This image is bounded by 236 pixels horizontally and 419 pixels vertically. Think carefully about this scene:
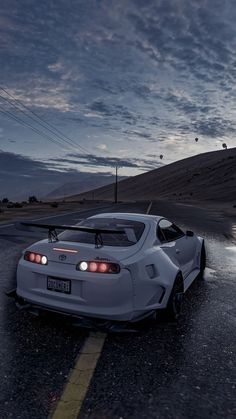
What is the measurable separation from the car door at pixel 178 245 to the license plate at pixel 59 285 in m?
1.51

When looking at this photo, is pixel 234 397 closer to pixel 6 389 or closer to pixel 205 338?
pixel 205 338

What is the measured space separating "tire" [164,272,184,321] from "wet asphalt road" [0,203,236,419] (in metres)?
0.13

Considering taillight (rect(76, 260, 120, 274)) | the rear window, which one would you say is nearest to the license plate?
taillight (rect(76, 260, 120, 274))

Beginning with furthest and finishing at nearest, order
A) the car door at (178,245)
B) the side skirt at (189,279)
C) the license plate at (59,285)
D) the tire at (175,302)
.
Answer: the side skirt at (189,279) → the car door at (178,245) → the tire at (175,302) → the license plate at (59,285)

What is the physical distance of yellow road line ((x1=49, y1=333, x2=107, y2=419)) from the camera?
2.81 meters

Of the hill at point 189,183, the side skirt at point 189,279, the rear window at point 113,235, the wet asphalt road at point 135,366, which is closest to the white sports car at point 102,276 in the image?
the rear window at point 113,235

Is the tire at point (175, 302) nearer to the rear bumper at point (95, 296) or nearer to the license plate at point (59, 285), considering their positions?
the rear bumper at point (95, 296)

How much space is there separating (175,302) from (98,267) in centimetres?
130

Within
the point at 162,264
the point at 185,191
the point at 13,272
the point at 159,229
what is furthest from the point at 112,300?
the point at 185,191

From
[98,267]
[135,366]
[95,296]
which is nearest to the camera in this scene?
[135,366]

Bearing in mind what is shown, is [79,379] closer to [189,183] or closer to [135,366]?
[135,366]

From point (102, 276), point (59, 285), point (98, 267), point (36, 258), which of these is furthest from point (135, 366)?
point (36, 258)

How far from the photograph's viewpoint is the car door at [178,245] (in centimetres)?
534

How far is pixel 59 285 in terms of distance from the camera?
13.9 ft
